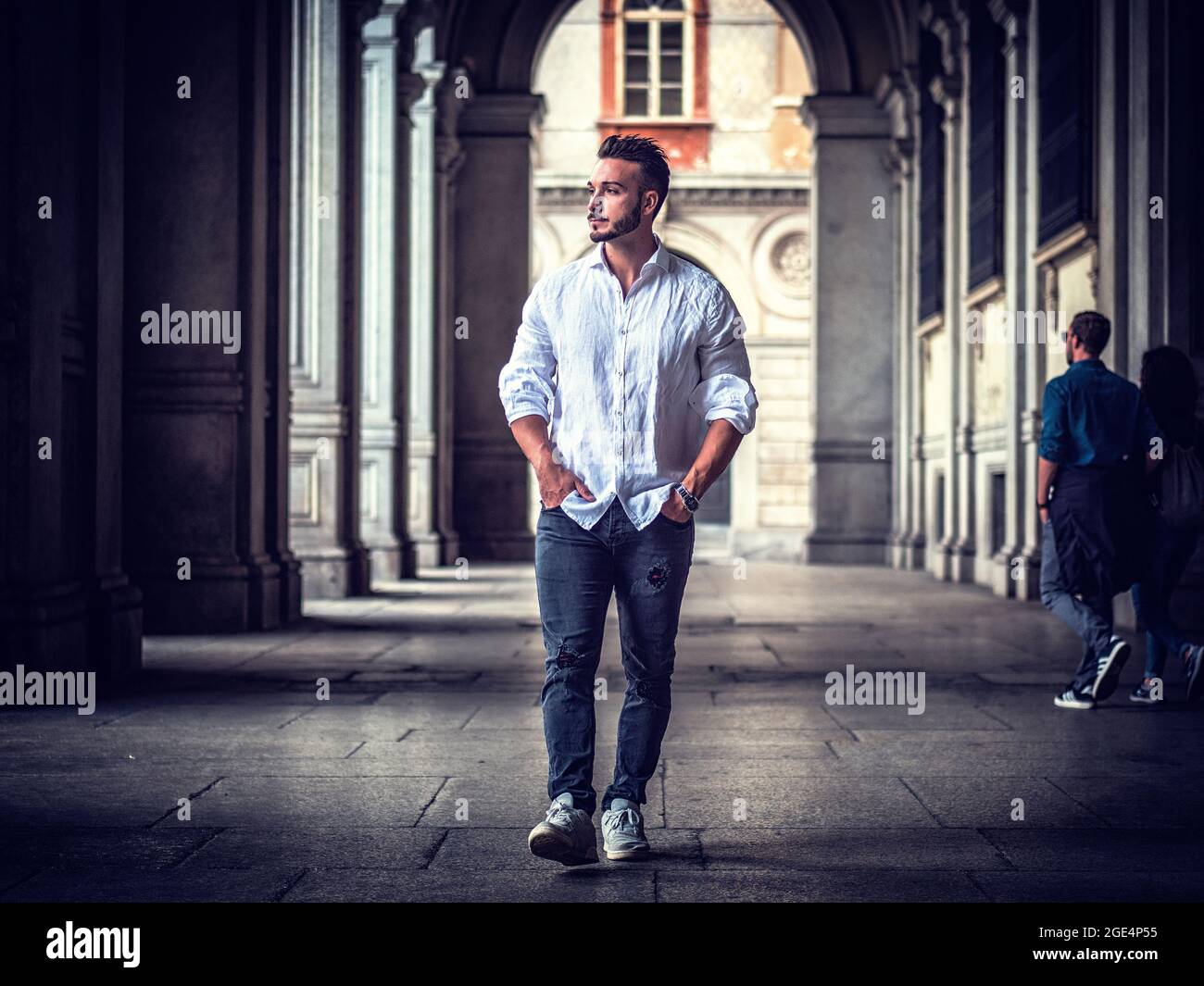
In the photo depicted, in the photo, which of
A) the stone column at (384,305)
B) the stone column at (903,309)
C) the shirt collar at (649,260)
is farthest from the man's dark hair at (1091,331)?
the stone column at (903,309)

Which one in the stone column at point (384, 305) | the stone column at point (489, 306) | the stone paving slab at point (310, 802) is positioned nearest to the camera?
the stone paving slab at point (310, 802)

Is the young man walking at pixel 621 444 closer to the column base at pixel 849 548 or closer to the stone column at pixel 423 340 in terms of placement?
the stone column at pixel 423 340

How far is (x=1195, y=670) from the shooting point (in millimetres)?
7695

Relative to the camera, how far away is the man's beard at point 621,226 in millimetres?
4516

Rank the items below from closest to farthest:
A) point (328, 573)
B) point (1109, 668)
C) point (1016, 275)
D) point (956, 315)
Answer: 1. point (1109, 668)
2. point (328, 573)
3. point (1016, 275)
4. point (956, 315)

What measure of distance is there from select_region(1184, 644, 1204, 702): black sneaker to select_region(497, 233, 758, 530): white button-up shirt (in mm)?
3927

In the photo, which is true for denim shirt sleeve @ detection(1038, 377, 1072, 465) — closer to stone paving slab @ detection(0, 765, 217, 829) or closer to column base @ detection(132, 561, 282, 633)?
stone paving slab @ detection(0, 765, 217, 829)

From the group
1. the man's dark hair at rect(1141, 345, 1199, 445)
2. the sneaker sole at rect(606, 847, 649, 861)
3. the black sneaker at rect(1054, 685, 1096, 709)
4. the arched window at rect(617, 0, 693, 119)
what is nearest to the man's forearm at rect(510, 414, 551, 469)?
the sneaker sole at rect(606, 847, 649, 861)

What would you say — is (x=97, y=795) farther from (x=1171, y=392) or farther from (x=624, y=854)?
(x=1171, y=392)

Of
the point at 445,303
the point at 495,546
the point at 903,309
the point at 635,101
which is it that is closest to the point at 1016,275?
the point at 903,309

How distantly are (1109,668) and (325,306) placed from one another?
32.3 feet

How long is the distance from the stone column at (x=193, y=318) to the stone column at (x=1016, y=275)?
24.6 ft

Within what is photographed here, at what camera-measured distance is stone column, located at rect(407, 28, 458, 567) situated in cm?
2256
